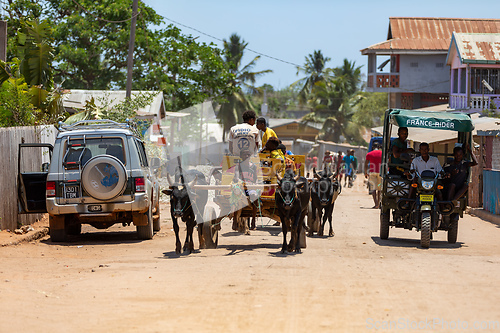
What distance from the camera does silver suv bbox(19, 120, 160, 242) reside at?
1275 centimetres

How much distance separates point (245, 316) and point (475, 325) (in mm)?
2199

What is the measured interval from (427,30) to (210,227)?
40.2 metres

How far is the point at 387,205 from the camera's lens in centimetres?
1366

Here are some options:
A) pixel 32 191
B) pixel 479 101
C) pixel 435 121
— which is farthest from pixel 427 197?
pixel 479 101

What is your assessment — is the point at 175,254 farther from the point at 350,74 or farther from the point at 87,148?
the point at 350,74

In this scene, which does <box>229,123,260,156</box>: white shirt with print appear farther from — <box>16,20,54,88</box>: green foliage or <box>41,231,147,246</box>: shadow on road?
<box>16,20,54,88</box>: green foliage

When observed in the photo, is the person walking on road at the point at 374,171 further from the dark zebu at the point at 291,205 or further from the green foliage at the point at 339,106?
the green foliage at the point at 339,106

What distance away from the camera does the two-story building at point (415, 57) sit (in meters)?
46.6

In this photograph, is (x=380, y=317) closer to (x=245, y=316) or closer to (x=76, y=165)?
(x=245, y=316)

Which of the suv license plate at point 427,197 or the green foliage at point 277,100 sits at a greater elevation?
the green foliage at point 277,100

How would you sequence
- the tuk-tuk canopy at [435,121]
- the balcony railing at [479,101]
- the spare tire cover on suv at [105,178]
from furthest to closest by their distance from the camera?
the balcony railing at [479,101] → the tuk-tuk canopy at [435,121] → the spare tire cover on suv at [105,178]

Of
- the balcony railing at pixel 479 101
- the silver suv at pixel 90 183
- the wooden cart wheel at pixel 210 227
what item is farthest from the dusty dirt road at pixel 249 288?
the balcony railing at pixel 479 101

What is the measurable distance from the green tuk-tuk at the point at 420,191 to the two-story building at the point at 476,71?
23162mm

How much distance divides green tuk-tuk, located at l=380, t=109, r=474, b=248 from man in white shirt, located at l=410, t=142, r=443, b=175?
6.8 inches
